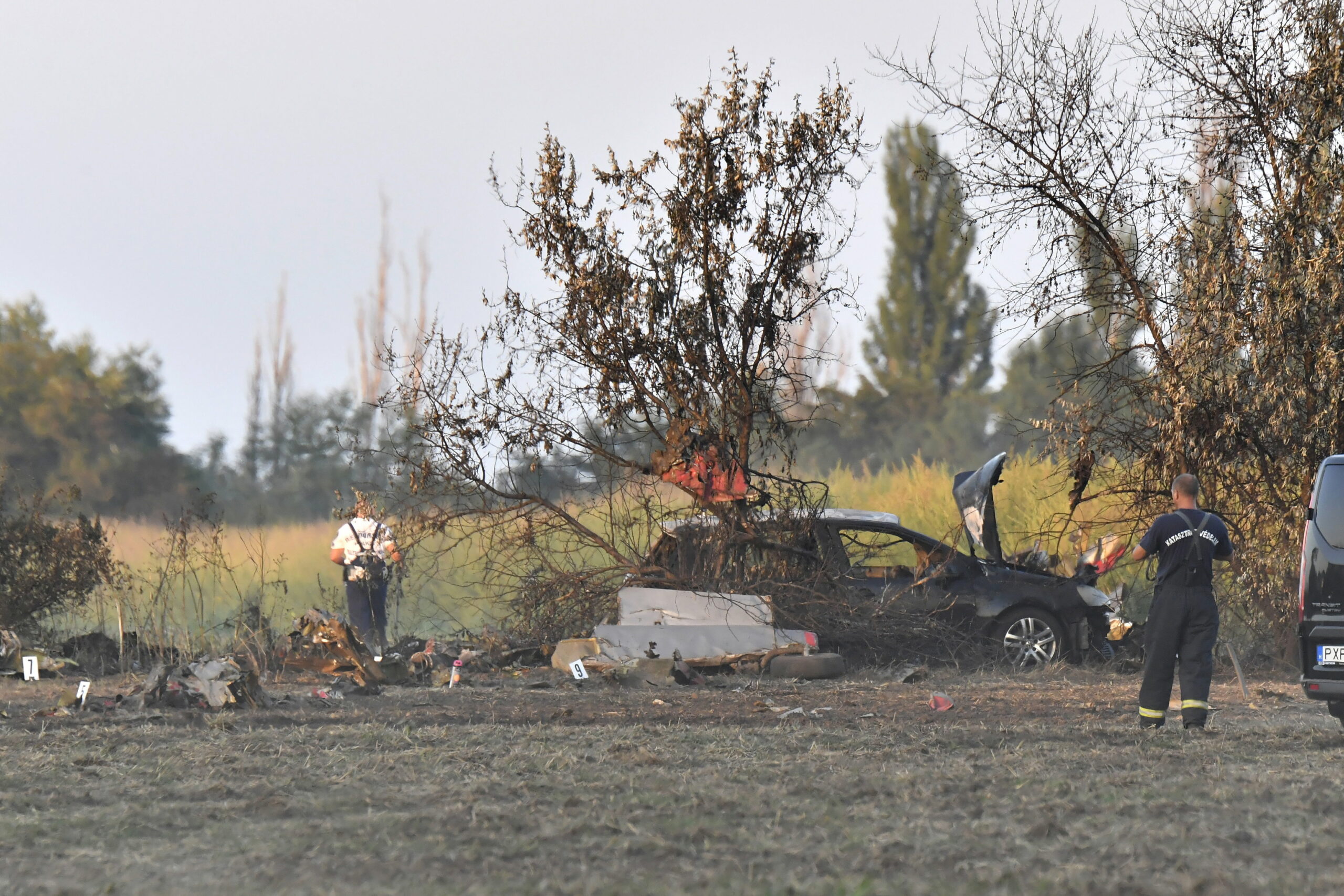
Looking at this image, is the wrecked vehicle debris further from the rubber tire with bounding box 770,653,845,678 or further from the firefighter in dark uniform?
the firefighter in dark uniform

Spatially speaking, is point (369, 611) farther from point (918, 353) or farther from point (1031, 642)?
point (918, 353)

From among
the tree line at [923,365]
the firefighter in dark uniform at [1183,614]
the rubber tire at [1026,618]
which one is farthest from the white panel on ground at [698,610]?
the tree line at [923,365]

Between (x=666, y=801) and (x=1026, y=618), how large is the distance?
24.8 feet

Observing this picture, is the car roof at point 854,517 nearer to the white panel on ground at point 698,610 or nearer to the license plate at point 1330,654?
the white panel on ground at point 698,610

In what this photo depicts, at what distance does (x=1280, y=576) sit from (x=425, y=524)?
8.09m

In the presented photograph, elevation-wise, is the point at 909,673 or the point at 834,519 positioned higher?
the point at 834,519

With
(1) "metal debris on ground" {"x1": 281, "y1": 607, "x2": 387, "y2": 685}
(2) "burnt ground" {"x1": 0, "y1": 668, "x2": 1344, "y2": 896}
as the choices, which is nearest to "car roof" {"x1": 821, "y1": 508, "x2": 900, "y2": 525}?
(2) "burnt ground" {"x1": 0, "y1": 668, "x2": 1344, "y2": 896}

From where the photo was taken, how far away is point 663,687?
1152cm

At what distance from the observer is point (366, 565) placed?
45.5 feet

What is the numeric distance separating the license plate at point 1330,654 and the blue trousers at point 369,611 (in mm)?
8797

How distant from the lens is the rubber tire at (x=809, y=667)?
39.5ft

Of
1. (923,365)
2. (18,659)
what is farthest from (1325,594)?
(923,365)

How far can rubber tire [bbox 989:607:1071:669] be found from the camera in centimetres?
1291

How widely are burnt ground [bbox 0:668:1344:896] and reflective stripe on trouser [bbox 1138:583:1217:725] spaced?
0.87 ft
